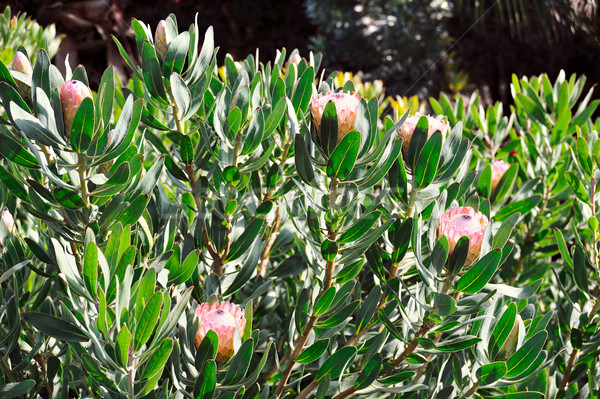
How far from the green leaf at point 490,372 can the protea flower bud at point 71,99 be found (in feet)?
1.44

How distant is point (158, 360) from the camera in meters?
0.47

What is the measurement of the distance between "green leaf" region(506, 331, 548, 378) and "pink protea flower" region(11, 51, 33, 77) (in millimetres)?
544

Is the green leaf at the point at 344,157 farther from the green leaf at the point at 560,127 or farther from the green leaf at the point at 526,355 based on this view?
the green leaf at the point at 560,127

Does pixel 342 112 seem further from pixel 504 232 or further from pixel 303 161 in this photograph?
pixel 504 232

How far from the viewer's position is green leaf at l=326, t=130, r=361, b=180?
495 millimetres

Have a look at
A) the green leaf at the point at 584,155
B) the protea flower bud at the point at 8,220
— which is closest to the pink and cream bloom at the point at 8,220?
the protea flower bud at the point at 8,220

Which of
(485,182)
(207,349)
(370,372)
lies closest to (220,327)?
(207,349)

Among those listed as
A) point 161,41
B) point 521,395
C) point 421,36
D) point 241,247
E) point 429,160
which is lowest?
point 421,36

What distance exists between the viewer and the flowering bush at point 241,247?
480 millimetres

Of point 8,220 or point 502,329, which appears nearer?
point 502,329

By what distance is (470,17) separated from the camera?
5367 millimetres

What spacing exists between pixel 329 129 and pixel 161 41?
0.22 metres

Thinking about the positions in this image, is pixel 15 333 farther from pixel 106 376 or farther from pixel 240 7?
pixel 240 7

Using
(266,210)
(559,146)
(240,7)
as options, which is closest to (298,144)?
(266,210)
